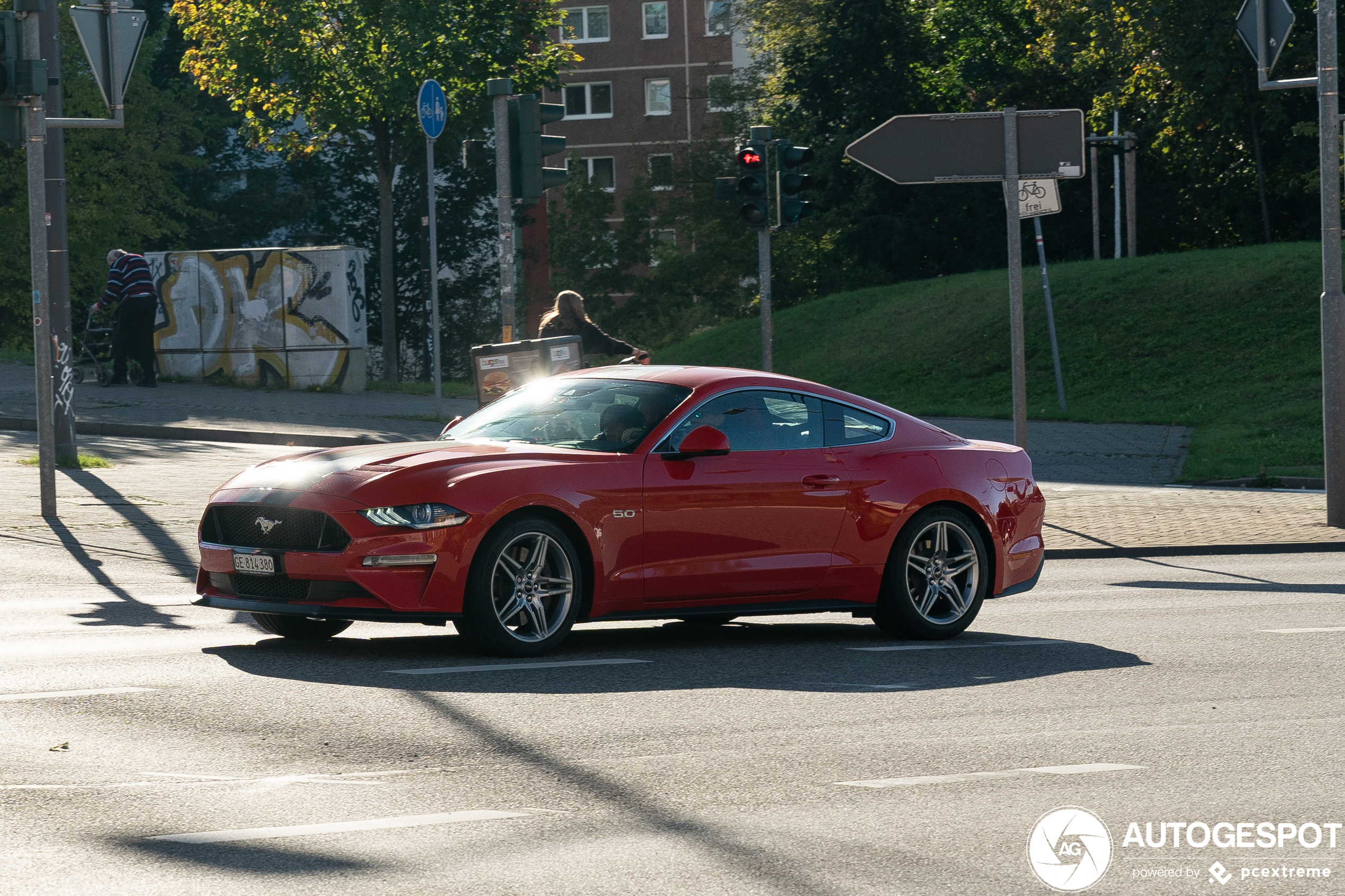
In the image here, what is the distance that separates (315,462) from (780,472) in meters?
2.31

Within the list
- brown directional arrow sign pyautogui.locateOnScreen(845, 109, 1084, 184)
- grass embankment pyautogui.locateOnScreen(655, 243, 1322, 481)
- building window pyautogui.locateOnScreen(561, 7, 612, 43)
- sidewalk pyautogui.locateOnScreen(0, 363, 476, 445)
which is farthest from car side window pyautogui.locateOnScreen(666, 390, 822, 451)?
building window pyautogui.locateOnScreen(561, 7, 612, 43)

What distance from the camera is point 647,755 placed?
666 cm

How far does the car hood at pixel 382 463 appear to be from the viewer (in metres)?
8.69

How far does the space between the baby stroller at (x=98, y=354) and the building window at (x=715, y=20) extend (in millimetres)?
54365

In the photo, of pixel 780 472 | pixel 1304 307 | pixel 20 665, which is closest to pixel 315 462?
pixel 20 665

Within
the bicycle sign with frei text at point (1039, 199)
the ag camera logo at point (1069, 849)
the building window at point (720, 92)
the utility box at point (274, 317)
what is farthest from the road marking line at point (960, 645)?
the building window at point (720, 92)

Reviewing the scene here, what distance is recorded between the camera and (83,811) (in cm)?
569

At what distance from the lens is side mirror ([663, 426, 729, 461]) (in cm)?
926

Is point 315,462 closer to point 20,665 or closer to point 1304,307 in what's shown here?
point 20,665

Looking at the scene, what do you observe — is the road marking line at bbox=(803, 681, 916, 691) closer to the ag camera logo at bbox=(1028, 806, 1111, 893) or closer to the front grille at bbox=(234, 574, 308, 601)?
the front grille at bbox=(234, 574, 308, 601)

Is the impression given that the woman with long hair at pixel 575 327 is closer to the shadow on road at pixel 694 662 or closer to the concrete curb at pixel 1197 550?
the concrete curb at pixel 1197 550

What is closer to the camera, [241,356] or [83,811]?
[83,811]

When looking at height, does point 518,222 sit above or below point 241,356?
above

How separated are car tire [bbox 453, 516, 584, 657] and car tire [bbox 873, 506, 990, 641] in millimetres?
1916
